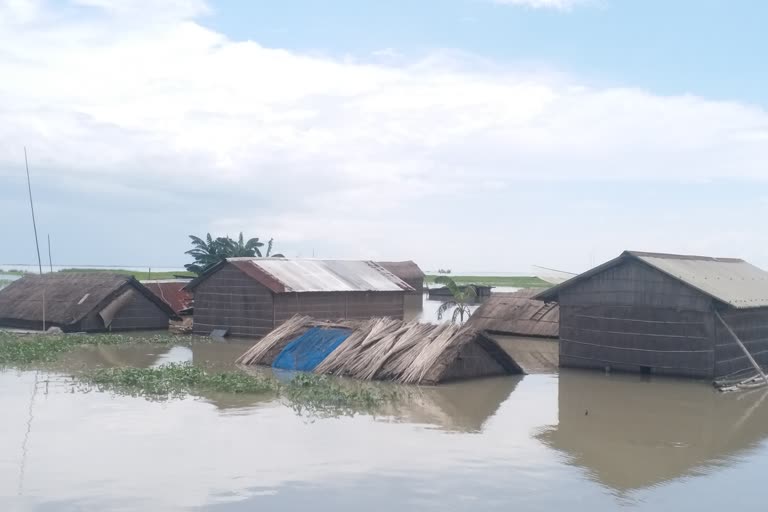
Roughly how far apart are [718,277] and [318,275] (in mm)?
11849

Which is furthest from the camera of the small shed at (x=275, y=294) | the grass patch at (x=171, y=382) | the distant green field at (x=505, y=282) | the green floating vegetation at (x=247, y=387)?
the distant green field at (x=505, y=282)

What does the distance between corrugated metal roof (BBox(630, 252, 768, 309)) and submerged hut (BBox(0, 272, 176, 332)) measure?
51.3ft

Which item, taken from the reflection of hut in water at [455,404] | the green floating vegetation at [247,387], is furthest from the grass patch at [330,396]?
the reflection of hut in water at [455,404]

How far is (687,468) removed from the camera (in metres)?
10.1

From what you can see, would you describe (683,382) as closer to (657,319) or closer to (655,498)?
(657,319)

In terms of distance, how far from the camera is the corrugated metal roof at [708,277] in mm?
17125

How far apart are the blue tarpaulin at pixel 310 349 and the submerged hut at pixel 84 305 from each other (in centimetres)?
962

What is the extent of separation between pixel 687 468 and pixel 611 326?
26.8 ft

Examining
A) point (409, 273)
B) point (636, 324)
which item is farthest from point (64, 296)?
point (409, 273)

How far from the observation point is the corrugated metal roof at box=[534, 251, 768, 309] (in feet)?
56.2

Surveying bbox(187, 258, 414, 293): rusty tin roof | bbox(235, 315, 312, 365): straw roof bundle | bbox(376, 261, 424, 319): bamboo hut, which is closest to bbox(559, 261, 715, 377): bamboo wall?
bbox(235, 315, 312, 365): straw roof bundle

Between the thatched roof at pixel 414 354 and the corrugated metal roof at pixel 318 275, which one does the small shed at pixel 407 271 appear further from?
the thatched roof at pixel 414 354

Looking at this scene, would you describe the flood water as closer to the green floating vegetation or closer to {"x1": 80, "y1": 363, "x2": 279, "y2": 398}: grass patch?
the green floating vegetation

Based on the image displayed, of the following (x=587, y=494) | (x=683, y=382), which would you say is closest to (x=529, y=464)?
(x=587, y=494)
